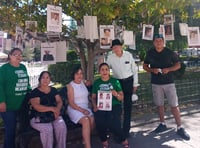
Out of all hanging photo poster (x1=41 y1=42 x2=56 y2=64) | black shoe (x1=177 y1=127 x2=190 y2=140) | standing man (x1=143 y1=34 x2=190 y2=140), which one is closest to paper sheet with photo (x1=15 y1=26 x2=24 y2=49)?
hanging photo poster (x1=41 y1=42 x2=56 y2=64)

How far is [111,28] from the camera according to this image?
5.71 m

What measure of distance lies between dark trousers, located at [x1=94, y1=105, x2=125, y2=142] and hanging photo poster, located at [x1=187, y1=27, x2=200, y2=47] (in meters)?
2.42

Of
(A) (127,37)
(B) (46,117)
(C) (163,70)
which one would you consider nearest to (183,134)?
(C) (163,70)

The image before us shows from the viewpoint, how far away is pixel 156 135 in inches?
225

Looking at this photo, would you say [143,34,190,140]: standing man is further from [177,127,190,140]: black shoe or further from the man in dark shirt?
the man in dark shirt

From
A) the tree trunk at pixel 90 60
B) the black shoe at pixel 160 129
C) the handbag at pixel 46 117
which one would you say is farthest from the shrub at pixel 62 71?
the handbag at pixel 46 117

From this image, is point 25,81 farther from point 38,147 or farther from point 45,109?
point 38,147

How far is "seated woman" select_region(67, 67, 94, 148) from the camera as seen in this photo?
4.81m

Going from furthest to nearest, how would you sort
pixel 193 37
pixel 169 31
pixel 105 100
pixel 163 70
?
pixel 169 31, pixel 193 37, pixel 163 70, pixel 105 100

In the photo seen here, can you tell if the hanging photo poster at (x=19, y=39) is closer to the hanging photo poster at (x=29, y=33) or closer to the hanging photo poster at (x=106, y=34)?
the hanging photo poster at (x=29, y=33)

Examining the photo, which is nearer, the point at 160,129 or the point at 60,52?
the point at 60,52

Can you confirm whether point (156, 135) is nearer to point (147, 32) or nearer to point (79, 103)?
point (79, 103)

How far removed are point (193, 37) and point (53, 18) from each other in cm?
303

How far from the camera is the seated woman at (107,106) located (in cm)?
486
